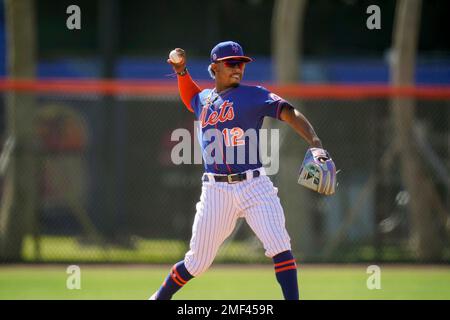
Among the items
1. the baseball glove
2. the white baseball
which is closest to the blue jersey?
the baseball glove

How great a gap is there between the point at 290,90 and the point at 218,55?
5.83 meters

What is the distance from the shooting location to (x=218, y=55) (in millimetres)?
6277

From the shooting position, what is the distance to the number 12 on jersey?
6133 mm

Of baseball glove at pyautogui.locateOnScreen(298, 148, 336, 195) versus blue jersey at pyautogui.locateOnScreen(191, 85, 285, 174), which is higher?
blue jersey at pyautogui.locateOnScreen(191, 85, 285, 174)

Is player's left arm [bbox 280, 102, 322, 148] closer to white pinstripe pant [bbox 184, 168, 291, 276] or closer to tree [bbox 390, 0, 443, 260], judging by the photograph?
white pinstripe pant [bbox 184, 168, 291, 276]

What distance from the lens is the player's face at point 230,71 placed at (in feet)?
20.6

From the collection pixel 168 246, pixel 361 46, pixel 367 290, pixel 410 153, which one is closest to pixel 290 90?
pixel 410 153

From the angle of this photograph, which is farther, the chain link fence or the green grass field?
the chain link fence

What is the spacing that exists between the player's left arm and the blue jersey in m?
0.05

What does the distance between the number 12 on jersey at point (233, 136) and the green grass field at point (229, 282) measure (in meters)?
2.32

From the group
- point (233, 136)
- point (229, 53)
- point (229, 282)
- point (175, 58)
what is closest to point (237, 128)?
point (233, 136)

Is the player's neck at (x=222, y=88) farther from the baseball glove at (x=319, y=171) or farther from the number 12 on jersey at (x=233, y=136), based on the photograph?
the baseball glove at (x=319, y=171)

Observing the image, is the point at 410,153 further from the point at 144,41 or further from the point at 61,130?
the point at 144,41

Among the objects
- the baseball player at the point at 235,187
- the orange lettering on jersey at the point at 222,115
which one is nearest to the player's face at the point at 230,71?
the baseball player at the point at 235,187
